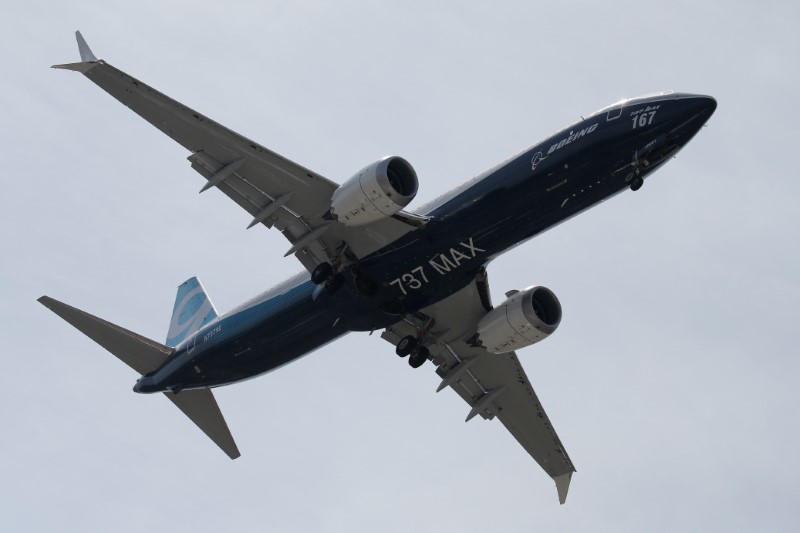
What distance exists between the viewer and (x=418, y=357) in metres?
45.6

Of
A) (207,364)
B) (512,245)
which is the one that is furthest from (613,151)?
(207,364)

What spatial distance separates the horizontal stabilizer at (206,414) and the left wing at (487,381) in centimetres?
819

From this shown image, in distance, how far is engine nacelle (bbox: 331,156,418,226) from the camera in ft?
126

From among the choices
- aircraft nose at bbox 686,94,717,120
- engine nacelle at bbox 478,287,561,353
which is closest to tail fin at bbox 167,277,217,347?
engine nacelle at bbox 478,287,561,353

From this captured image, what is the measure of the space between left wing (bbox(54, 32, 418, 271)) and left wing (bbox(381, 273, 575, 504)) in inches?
233

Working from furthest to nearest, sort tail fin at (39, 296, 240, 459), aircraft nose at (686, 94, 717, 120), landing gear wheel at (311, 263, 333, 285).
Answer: tail fin at (39, 296, 240, 459) → landing gear wheel at (311, 263, 333, 285) → aircraft nose at (686, 94, 717, 120)

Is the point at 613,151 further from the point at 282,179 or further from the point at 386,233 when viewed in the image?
the point at 282,179

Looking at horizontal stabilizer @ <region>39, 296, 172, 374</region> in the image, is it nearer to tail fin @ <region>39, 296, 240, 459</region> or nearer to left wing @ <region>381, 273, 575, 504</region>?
tail fin @ <region>39, 296, 240, 459</region>

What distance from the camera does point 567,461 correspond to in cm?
4938

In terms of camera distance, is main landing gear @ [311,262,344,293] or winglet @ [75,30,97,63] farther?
main landing gear @ [311,262,344,293]

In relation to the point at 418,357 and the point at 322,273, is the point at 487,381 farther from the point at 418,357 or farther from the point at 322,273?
the point at 322,273

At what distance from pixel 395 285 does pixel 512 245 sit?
14.4 ft

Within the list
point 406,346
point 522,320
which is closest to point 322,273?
point 406,346

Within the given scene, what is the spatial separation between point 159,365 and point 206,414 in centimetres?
286
